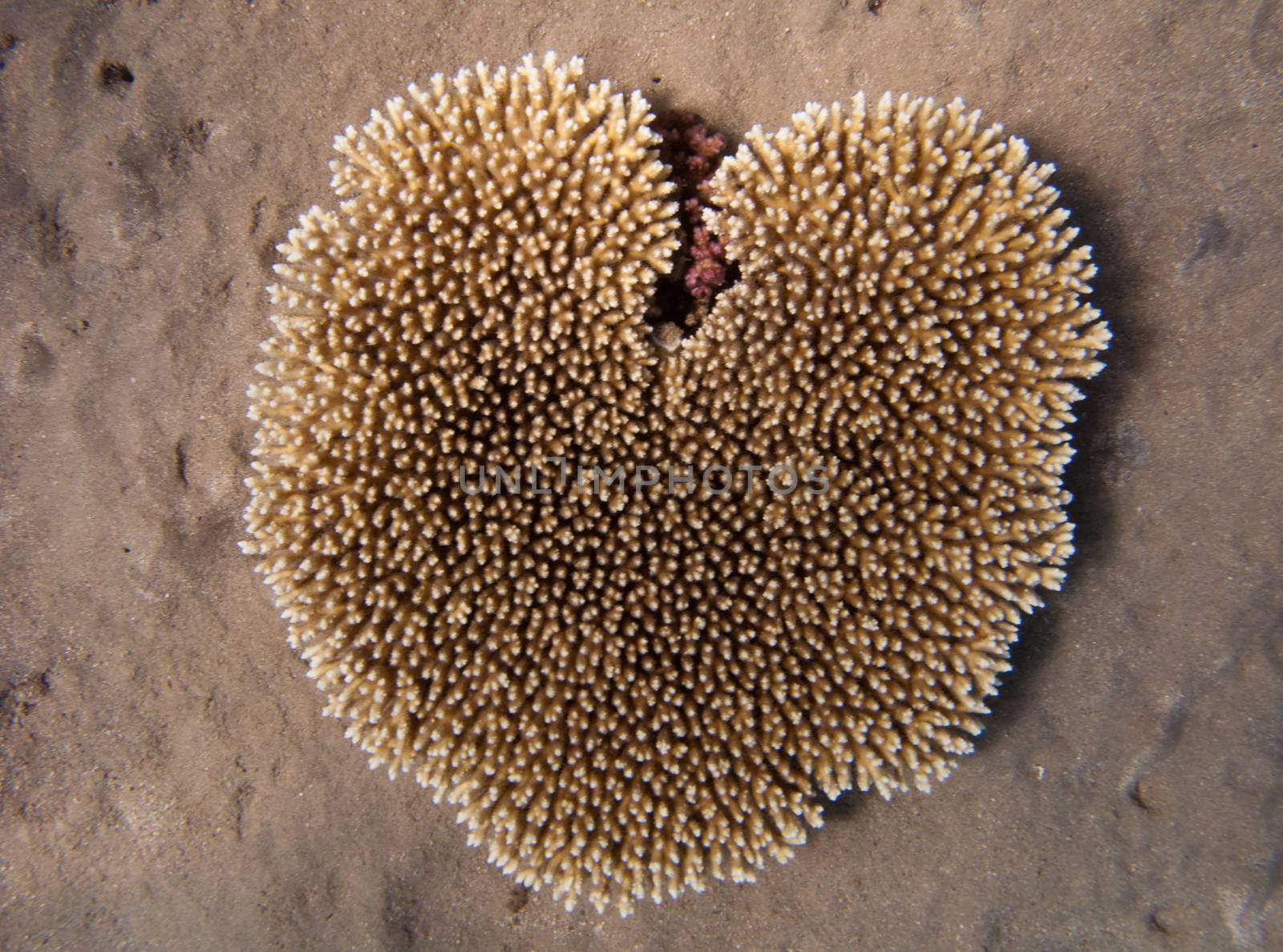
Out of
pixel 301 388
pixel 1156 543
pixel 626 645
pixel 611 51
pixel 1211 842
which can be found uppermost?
pixel 611 51

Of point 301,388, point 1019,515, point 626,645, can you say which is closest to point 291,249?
point 301,388

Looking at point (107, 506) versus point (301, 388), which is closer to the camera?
point (301, 388)

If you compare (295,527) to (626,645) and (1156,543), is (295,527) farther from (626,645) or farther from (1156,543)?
(1156,543)

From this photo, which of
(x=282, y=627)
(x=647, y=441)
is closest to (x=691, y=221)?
(x=647, y=441)

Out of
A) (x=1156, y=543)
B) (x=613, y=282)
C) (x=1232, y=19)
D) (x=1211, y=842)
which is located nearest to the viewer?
(x=613, y=282)

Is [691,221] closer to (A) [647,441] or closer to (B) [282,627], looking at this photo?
(A) [647,441]

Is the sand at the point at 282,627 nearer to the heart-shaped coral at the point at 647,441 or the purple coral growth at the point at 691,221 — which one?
the purple coral growth at the point at 691,221

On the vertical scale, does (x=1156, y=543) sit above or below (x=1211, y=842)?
above
